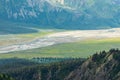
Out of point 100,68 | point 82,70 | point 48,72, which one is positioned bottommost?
point 48,72

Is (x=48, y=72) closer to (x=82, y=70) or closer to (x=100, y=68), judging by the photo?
(x=82, y=70)

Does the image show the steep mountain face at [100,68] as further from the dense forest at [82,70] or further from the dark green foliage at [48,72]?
the dark green foliage at [48,72]

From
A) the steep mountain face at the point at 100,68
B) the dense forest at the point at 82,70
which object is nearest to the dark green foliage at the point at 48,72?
the dense forest at the point at 82,70

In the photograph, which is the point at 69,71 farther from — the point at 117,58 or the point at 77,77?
the point at 117,58

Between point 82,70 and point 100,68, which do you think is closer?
point 100,68

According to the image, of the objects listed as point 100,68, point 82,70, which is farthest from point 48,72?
point 100,68

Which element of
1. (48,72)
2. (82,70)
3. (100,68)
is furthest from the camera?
(48,72)

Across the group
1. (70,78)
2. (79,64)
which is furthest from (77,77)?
(79,64)

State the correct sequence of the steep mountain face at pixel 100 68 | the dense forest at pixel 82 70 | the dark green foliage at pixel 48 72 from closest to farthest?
the steep mountain face at pixel 100 68 < the dense forest at pixel 82 70 < the dark green foliage at pixel 48 72

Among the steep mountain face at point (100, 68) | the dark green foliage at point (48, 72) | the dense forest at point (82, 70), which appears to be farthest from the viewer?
the dark green foliage at point (48, 72)

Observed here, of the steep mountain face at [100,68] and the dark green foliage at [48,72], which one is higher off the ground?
the steep mountain face at [100,68]
